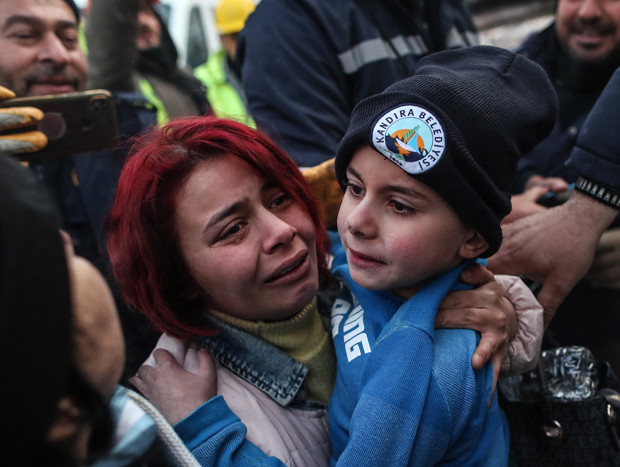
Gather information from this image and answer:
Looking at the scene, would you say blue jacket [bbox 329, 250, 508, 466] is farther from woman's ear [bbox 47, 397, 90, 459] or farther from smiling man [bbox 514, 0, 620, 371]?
smiling man [bbox 514, 0, 620, 371]

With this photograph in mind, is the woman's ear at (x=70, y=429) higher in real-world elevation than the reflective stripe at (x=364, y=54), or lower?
higher

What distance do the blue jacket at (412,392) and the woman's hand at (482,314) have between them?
2cm

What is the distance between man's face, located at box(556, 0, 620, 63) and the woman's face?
1590 mm

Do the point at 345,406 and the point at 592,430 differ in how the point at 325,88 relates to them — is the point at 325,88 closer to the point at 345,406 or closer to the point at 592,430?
the point at 345,406

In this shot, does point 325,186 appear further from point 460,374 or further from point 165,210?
point 460,374

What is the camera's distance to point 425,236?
44.3 inches

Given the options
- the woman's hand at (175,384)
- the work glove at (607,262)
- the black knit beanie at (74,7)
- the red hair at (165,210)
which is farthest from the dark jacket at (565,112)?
the black knit beanie at (74,7)

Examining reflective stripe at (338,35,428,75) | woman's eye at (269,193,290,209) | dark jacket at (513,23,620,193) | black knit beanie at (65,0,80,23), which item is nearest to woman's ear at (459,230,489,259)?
woman's eye at (269,193,290,209)

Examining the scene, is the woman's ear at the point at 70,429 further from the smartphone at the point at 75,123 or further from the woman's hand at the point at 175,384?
the smartphone at the point at 75,123

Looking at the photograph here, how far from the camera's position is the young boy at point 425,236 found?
1018 millimetres

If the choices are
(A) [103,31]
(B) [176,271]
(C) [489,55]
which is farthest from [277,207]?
(A) [103,31]

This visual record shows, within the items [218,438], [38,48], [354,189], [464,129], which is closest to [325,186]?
[354,189]

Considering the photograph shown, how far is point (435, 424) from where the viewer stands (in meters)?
1.01

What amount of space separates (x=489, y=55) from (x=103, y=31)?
5.12 ft
